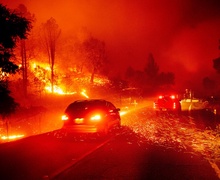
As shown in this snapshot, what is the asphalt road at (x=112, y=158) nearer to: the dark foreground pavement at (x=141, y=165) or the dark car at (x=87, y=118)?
the dark foreground pavement at (x=141, y=165)

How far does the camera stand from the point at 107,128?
13.4 m

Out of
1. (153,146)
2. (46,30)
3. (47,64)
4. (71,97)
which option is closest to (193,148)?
(153,146)

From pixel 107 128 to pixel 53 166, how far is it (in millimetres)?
5875

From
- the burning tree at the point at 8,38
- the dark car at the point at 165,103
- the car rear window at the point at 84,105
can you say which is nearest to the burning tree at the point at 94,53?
the dark car at the point at 165,103

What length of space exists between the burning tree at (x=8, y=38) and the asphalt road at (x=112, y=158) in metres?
1.61

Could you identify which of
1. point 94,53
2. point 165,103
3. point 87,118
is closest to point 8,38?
point 87,118

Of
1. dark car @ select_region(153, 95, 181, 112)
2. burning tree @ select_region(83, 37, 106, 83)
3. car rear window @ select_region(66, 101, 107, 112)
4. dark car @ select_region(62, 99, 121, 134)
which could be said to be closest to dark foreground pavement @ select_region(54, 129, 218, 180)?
dark car @ select_region(62, 99, 121, 134)

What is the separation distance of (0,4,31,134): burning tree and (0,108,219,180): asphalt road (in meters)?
1.61

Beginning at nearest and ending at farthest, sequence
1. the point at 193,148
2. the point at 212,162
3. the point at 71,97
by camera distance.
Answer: the point at 212,162, the point at 193,148, the point at 71,97

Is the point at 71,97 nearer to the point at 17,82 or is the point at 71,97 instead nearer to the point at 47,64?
the point at 17,82

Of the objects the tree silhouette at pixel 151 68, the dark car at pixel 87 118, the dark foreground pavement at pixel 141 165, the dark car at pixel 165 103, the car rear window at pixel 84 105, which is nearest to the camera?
the dark foreground pavement at pixel 141 165

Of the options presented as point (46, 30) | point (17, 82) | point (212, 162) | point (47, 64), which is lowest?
point (212, 162)

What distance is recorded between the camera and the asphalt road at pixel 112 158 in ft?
22.7

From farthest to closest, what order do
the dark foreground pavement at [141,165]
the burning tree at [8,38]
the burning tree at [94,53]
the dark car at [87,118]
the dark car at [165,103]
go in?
the burning tree at [94,53]
the dark car at [165,103]
the dark car at [87,118]
the burning tree at [8,38]
the dark foreground pavement at [141,165]
